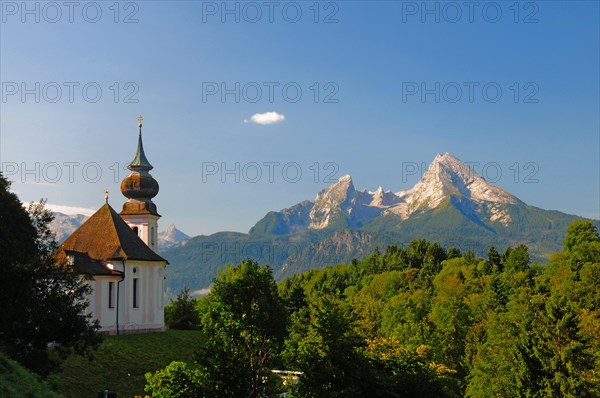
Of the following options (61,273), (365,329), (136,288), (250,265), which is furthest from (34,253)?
(365,329)

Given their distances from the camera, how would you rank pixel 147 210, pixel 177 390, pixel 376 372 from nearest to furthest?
pixel 177 390
pixel 376 372
pixel 147 210

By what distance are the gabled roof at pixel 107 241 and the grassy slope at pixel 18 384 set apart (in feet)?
124

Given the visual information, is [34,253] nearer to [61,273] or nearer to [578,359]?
[61,273]

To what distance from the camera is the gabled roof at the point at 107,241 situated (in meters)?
66.4

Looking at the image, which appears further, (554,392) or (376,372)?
(554,392)

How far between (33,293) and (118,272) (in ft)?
100

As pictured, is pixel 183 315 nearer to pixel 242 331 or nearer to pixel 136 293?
pixel 136 293

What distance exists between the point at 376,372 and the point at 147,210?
5127cm

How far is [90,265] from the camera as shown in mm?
62906

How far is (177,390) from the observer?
26.0 metres

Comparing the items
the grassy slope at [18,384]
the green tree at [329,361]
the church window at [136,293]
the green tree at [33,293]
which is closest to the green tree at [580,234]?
the church window at [136,293]

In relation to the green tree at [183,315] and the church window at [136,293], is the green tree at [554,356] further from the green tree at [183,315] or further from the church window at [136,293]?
the green tree at [183,315]

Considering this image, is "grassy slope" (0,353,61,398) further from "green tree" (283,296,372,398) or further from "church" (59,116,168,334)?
"church" (59,116,168,334)

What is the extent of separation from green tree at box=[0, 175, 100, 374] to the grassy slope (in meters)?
5.44
